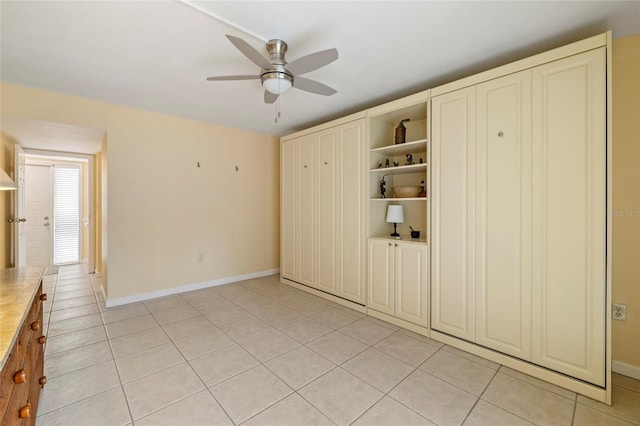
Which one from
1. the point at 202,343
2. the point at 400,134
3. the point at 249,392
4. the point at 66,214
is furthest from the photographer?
the point at 66,214

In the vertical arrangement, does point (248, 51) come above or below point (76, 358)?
above

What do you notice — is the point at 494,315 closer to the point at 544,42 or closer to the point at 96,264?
the point at 544,42

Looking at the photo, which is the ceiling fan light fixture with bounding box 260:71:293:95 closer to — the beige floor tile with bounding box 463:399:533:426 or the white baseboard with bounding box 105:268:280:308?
the beige floor tile with bounding box 463:399:533:426

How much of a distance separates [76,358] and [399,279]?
3036mm

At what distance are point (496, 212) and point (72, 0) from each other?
3.34 meters

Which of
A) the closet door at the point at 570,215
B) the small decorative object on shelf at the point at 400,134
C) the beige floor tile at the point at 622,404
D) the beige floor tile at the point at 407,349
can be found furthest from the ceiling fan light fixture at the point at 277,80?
the beige floor tile at the point at 622,404

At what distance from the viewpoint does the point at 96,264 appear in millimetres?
4996

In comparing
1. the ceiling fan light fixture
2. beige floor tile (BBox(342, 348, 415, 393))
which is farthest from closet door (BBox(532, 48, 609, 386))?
the ceiling fan light fixture

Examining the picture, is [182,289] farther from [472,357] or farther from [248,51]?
[472,357]

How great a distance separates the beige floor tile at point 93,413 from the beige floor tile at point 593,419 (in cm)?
275

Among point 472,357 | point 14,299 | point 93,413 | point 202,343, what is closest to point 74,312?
point 202,343

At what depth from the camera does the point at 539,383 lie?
1.98m

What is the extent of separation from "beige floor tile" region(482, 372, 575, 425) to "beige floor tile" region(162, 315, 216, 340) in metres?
2.57

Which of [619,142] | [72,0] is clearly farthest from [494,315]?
[72,0]
